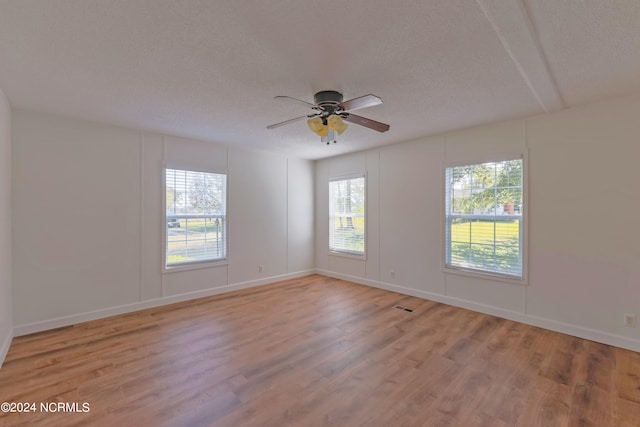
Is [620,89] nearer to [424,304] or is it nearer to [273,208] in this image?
[424,304]

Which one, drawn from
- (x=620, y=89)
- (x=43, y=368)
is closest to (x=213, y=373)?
(x=43, y=368)

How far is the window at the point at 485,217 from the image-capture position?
370 cm

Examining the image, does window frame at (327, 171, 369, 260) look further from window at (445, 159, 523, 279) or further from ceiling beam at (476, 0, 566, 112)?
ceiling beam at (476, 0, 566, 112)

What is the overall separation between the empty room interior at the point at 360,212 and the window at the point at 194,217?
0.03m

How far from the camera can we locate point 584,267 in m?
3.19

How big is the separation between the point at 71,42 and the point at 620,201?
488 cm

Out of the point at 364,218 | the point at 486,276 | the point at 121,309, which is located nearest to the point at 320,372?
the point at 486,276

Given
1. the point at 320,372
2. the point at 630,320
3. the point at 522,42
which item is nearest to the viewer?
the point at 522,42

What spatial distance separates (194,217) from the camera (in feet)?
15.2

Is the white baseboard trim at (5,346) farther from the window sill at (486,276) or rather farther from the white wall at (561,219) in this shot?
the window sill at (486,276)

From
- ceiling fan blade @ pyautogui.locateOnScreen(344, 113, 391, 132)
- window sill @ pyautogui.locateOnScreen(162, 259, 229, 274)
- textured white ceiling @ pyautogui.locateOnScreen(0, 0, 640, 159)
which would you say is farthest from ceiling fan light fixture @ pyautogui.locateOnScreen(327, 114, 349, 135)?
window sill @ pyautogui.locateOnScreen(162, 259, 229, 274)

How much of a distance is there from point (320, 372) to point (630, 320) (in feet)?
10.2

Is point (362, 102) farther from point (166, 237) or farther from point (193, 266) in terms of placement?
point (193, 266)

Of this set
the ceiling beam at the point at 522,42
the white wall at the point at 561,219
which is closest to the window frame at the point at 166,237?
the white wall at the point at 561,219
